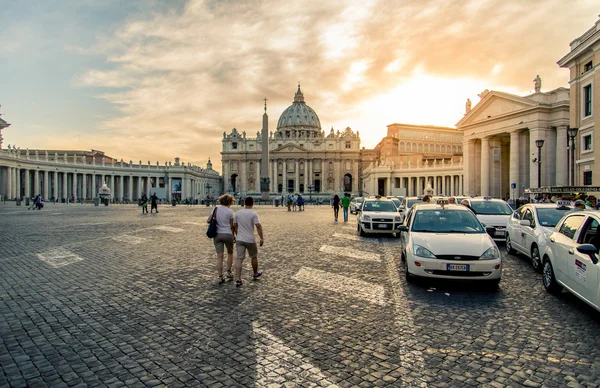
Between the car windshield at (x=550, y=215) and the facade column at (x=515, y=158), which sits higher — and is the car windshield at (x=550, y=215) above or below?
below

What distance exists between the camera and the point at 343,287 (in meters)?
7.65

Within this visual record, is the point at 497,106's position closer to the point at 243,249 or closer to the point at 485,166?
the point at 485,166

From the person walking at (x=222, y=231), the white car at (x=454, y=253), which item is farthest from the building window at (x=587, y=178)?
the person walking at (x=222, y=231)

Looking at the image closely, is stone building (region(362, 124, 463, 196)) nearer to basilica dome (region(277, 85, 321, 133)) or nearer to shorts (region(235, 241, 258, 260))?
basilica dome (region(277, 85, 321, 133))

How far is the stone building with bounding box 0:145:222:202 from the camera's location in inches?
2414

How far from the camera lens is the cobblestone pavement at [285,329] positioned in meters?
4.08

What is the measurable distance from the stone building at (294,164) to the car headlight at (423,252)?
348 feet

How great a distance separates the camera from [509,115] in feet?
138

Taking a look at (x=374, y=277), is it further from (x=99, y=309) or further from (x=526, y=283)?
(x=99, y=309)

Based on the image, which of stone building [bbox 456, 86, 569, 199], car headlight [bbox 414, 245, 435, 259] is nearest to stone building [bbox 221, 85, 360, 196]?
stone building [bbox 456, 86, 569, 199]

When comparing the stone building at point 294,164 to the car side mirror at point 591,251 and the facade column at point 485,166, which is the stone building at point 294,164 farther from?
the car side mirror at point 591,251

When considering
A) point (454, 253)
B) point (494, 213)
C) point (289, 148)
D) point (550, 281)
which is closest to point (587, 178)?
point (494, 213)

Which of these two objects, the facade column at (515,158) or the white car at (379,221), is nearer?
the white car at (379,221)

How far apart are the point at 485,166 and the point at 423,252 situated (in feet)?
144
